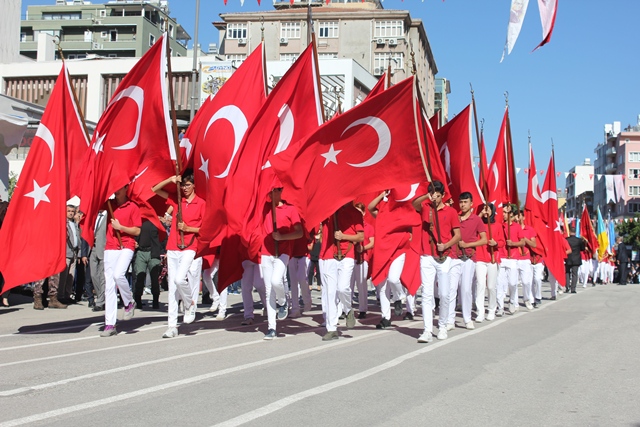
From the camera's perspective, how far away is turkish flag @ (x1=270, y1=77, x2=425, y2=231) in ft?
35.7

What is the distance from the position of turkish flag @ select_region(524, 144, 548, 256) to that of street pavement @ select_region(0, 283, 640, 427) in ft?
20.9

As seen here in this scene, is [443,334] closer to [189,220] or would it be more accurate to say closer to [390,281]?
[390,281]

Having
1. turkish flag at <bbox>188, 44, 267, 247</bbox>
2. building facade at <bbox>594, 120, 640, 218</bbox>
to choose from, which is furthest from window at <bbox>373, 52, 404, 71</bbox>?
turkish flag at <bbox>188, 44, 267, 247</bbox>

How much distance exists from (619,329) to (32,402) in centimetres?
991

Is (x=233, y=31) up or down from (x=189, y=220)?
up

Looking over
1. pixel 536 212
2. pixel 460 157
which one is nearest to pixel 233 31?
pixel 536 212

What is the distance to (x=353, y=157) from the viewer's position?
11.2 meters

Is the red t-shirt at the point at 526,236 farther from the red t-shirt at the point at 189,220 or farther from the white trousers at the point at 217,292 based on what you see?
the red t-shirt at the point at 189,220

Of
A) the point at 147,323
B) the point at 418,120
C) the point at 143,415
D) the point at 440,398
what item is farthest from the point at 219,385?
the point at 147,323

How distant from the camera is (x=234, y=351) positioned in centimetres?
967

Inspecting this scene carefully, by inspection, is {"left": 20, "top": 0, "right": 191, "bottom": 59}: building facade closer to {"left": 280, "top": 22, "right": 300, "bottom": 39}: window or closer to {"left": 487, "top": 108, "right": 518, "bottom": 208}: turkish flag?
{"left": 280, "top": 22, "right": 300, "bottom": 39}: window

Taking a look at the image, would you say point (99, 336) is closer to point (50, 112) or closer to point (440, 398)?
point (50, 112)

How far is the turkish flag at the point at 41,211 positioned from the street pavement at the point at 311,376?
94 centimetres

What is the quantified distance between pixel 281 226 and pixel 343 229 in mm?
853
